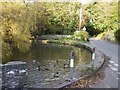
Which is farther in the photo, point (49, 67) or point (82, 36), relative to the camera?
point (82, 36)

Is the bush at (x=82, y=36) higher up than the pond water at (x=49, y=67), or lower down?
higher up

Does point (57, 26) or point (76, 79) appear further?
point (57, 26)

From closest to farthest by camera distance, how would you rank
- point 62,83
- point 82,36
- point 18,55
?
point 62,83
point 18,55
point 82,36

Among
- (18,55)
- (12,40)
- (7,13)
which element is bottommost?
(18,55)

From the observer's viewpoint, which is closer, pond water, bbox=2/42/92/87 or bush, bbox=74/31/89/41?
pond water, bbox=2/42/92/87

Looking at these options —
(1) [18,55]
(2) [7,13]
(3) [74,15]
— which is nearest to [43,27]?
(3) [74,15]

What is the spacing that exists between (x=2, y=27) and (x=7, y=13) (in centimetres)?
117

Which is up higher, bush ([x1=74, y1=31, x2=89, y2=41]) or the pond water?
bush ([x1=74, y1=31, x2=89, y2=41])

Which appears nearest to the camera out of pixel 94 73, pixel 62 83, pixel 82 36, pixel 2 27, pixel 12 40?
pixel 62 83

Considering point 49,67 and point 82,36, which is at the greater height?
point 82,36

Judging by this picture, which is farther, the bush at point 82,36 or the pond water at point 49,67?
the bush at point 82,36

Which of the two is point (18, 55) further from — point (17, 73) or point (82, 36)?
point (82, 36)

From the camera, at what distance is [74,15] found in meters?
49.3

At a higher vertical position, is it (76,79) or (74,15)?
(74,15)
